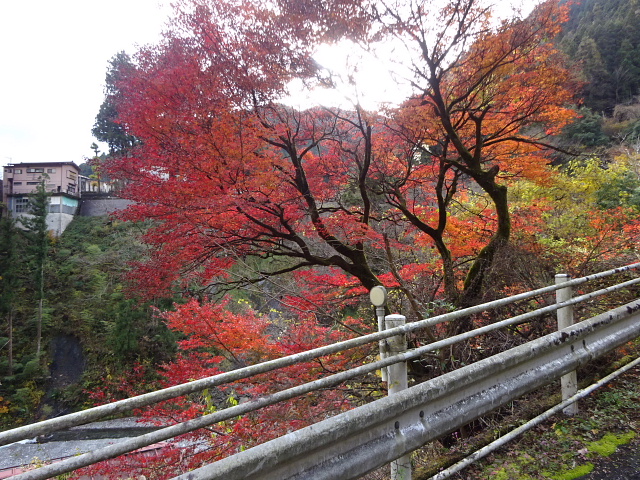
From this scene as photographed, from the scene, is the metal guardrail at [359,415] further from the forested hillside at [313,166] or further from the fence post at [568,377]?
the forested hillside at [313,166]

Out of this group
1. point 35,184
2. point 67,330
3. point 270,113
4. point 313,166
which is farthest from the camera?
point 35,184

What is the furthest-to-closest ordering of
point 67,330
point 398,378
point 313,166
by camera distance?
point 67,330
point 313,166
point 398,378

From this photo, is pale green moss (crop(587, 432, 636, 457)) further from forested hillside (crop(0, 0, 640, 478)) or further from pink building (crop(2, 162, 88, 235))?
pink building (crop(2, 162, 88, 235))

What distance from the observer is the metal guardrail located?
1186 millimetres

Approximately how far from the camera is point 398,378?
74.0 inches

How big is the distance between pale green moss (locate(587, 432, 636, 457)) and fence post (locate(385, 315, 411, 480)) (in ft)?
4.72

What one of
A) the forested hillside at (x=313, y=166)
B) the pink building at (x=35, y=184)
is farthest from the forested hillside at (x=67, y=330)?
the forested hillside at (x=313, y=166)

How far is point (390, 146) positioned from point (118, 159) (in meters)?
5.51

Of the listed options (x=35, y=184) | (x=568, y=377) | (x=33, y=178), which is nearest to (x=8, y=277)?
(x=35, y=184)

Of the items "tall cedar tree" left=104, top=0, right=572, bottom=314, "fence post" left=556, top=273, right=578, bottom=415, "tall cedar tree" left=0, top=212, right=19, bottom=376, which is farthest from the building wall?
"fence post" left=556, top=273, right=578, bottom=415

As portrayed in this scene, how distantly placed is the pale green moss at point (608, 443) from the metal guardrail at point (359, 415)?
490mm

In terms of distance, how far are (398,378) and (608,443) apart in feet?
5.65

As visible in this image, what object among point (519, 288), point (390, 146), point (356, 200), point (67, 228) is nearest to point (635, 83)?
point (356, 200)

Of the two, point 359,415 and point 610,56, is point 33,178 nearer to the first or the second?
point 359,415
